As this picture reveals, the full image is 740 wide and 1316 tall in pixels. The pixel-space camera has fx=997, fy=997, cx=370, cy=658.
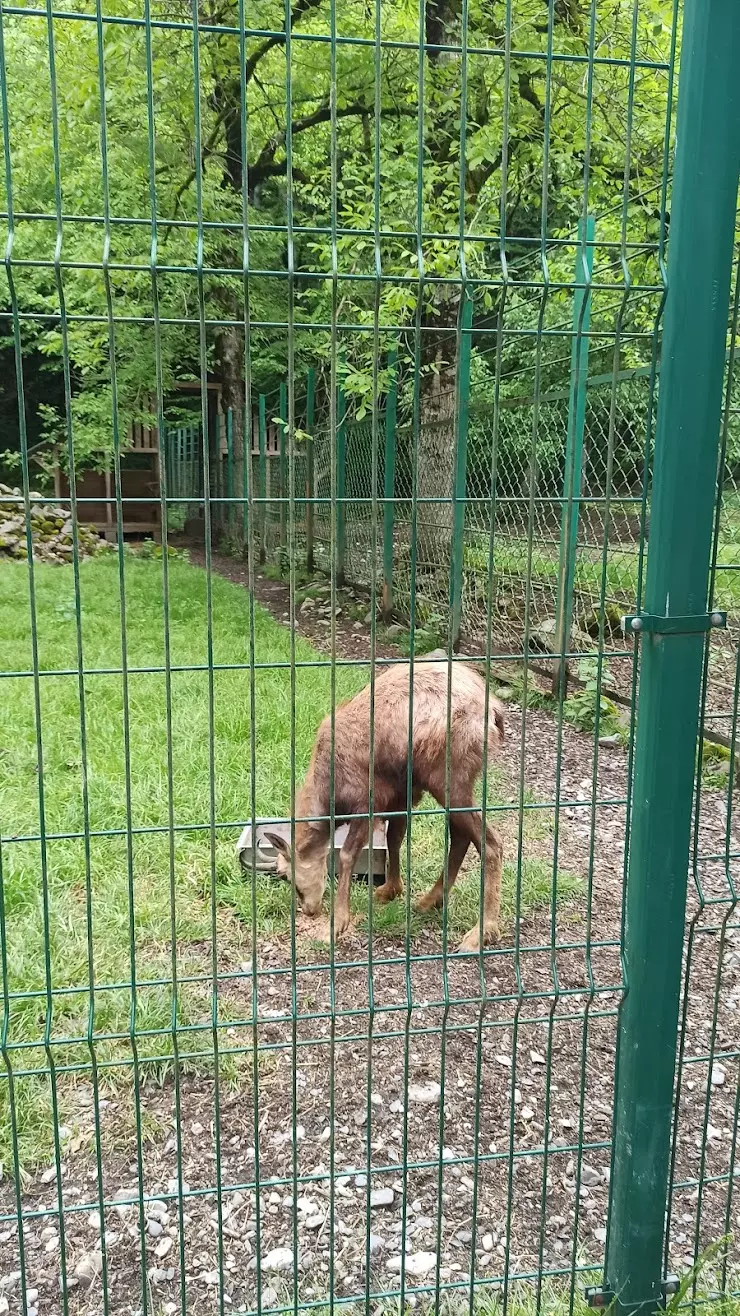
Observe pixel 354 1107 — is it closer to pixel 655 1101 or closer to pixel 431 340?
pixel 655 1101

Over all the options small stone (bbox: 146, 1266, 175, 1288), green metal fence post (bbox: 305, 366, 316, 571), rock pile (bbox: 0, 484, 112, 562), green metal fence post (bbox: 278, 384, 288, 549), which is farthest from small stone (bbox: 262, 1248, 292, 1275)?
rock pile (bbox: 0, 484, 112, 562)

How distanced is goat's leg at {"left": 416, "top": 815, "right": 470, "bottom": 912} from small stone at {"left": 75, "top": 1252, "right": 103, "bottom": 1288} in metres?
2.15

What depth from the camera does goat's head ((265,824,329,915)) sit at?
488 centimetres

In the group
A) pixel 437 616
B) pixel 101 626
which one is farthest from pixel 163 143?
pixel 437 616

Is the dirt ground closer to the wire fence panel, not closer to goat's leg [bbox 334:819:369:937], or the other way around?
the wire fence panel

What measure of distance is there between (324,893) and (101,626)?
20.7 feet

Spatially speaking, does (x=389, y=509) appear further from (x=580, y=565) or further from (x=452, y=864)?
(x=452, y=864)

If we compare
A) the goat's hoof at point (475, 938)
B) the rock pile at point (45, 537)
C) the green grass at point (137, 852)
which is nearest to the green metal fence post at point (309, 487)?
the green grass at point (137, 852)

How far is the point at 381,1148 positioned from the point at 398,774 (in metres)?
1.79

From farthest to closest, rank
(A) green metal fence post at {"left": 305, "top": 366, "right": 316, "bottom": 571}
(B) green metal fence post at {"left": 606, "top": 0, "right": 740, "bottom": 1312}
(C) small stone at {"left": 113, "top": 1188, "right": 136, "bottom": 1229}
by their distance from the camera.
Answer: (A) green metal fence post at {"left": 305, "top": 366, "right": 316, "bottom": 571}
(C) small stone at {"left": 113, "top": 1188, "right": 136, "bottom": 1229}
(B) green metal fence post at {"left": 606, "top": 0, "right": 740, "bottom": 1312}

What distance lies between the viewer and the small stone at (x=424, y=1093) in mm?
3697

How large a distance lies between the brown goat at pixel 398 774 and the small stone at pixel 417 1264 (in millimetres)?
1755

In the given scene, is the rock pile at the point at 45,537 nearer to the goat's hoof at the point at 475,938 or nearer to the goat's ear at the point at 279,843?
the goat's ear at the point at 279,843

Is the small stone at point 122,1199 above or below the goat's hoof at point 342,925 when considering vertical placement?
below
